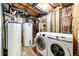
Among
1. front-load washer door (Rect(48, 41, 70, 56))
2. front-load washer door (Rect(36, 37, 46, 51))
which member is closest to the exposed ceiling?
front-load washer door (Rect(36, 37, 46, 51))

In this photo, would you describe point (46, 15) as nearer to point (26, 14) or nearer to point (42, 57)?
point (26, 14)

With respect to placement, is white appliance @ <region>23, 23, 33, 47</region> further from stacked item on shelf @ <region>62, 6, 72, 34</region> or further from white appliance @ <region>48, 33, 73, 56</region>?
stacked item on shelf @ <region>62, 6, 72, 34</region>

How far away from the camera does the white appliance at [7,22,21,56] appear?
8.44 ft

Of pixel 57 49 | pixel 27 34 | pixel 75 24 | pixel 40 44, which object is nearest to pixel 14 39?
pixel 27 34

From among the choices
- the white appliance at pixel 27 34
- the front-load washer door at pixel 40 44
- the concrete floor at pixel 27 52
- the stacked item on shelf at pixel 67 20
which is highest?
the stacked item on shelf at pixel 67 20

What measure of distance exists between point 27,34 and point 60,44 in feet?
1.80

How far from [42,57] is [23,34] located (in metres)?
0.48

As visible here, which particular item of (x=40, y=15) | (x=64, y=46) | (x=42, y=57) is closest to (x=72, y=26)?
(x=64, y=46)

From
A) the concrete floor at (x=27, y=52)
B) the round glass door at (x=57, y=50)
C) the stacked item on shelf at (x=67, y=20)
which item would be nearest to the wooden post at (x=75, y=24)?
the stacked item on shelf at (x=67, y=20)

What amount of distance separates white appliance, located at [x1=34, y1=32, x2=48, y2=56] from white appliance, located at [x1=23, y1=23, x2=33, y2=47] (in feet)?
0.32

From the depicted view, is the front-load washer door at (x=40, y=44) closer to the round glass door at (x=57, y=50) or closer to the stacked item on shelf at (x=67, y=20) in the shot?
the round glass door at (x=57, y=50)

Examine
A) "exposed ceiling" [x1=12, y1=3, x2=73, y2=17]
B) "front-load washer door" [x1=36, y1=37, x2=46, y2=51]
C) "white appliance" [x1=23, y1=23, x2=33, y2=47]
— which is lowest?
"front-load washer door" [x1=36, y1=37, x2=46, y2=51]

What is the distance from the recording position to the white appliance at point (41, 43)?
2.58m

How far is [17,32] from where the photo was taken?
2.59m
